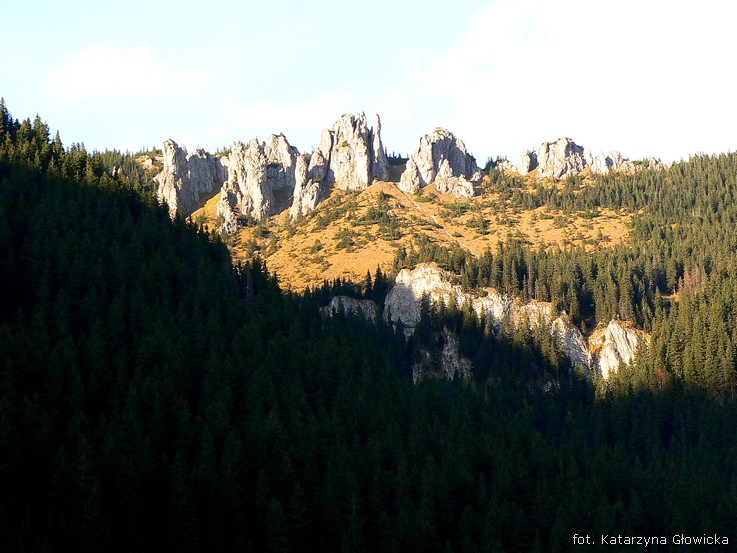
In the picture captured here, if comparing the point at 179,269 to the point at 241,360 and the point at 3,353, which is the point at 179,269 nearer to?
the point at 241,360

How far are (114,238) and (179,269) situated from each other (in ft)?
41.0

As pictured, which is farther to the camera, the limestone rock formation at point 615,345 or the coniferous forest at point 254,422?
the limestone rock formation at point 615,345

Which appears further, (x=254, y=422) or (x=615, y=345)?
(x=615, y=345)

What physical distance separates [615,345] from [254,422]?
382 ft

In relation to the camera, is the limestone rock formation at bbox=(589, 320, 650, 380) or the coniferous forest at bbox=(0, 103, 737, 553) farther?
the limestone rock formation at bbox=(589, 320, 650, 380)

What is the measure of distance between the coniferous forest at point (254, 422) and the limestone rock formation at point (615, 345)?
15.6 m

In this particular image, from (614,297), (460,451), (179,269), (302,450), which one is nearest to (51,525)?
(302,450)

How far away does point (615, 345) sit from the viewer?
188 m

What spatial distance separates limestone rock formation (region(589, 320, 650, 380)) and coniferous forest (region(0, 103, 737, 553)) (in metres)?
15.6

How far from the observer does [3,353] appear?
92.1 m

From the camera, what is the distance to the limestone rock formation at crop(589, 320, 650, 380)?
605 ft

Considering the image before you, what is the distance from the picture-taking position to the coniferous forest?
7831 centimetres

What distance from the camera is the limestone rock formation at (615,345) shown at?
7264 inches

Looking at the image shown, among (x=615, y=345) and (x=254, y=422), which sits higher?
(x=615, y=345)
